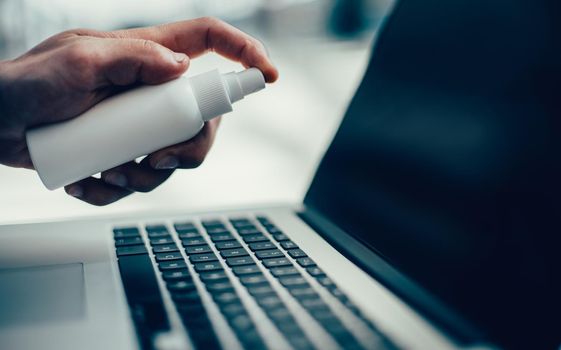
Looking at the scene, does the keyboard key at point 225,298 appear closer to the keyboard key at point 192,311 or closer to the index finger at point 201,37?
the keyboard key at point 192,311

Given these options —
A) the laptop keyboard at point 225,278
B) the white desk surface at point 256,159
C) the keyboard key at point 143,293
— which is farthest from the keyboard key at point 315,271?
the white desk surface at point 256,159

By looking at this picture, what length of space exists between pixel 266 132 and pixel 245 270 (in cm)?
77

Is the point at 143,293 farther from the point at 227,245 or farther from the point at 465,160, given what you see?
the point at 465,160

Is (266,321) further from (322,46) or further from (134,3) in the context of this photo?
(134,3)

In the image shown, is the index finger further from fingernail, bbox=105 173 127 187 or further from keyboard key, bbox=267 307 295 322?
keyboard key, bbox=267 307 295 322

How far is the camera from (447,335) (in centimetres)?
31

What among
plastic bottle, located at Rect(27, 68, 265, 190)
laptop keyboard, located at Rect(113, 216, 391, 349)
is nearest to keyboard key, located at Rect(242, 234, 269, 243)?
laptop keyboard, located at Rect(113, 216, 391, 349)

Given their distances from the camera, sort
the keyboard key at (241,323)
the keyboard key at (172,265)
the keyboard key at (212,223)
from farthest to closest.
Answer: the keyboard key at (212,223)
the keyboard key at (172,265)
the keyboard key at (241,323)

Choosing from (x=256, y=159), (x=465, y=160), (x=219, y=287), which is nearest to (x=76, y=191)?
(x=219, y=287)

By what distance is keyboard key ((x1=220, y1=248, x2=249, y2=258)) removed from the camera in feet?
1.40

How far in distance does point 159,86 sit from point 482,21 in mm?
233

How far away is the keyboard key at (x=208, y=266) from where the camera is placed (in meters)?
0.40

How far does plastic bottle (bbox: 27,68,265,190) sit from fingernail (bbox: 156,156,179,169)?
88 mm

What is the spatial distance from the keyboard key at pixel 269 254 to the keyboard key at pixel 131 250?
9 cm
